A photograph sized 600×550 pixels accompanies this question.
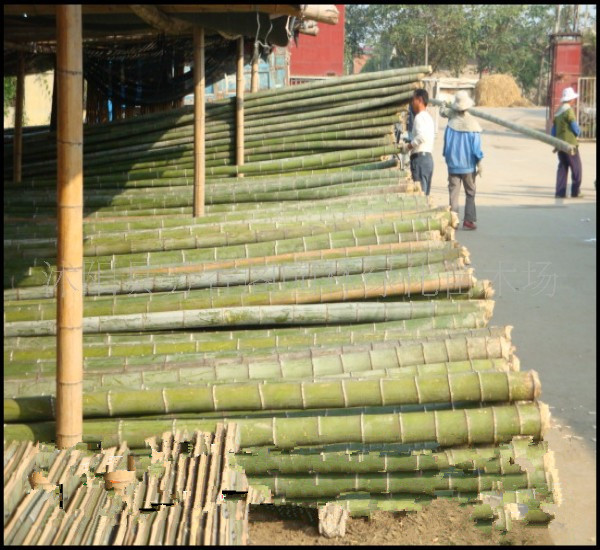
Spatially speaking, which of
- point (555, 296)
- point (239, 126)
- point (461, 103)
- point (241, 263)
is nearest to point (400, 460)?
point (241, 263)

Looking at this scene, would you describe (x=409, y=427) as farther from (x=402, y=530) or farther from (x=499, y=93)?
(x=499, y=93)

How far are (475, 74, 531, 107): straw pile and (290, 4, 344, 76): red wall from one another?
23.9 ft

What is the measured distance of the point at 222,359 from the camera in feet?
10.6

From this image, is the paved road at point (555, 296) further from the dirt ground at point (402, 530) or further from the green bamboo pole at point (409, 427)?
the green bamboo pole at point (409, 427)

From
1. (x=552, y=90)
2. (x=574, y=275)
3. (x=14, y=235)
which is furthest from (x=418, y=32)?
Answer: (x=14, y=235)

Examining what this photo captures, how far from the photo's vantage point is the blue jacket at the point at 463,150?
8.23 meters

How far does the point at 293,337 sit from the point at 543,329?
2.49 meters

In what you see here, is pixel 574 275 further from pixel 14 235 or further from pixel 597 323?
pixel 14 235

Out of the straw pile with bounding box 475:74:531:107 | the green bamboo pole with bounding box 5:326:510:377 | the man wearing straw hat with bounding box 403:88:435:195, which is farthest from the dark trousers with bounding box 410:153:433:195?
the straw pile with bounding box 475:74:531:107

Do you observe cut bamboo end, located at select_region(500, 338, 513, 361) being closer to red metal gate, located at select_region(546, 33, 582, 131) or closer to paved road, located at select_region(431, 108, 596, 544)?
paved road, located at select_region(431, 108, 596, 544)

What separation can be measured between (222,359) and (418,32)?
30244 millimetres

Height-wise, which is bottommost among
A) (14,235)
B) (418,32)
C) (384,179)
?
(14,235)

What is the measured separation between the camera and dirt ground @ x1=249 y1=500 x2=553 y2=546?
9.43 feet

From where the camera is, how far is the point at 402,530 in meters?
2.92
